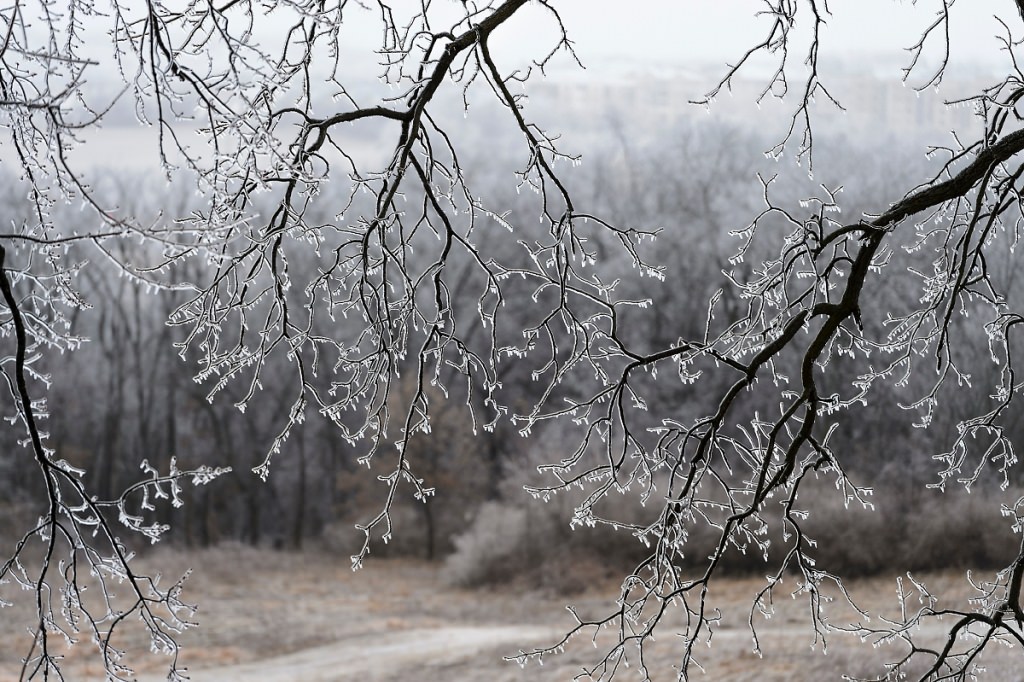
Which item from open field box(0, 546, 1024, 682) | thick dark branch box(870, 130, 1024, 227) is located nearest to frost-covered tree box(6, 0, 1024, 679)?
thick dark branch box(870, 130, 1024, 227)

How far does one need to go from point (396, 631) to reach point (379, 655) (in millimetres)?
823

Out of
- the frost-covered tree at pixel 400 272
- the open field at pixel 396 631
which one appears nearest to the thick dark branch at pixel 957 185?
the frost-covered tree at pixel 400 272

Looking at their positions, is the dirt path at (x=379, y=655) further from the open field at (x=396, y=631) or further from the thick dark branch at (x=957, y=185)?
A: the thick dark branch at (x=957, y=185)

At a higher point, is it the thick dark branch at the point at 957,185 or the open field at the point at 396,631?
the thick dark branch at the point at 957,185

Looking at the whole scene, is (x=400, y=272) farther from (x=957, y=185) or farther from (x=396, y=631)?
(x=396, y=631)

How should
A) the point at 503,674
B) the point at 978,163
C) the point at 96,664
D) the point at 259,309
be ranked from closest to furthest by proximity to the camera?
the point at 978,163 < the point at 503,674 < the point at 96,664 < the point at 259,309

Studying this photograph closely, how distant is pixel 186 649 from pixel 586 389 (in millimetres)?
5285

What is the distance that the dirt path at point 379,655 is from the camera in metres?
8.91

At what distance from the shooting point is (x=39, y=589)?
2.29 metres

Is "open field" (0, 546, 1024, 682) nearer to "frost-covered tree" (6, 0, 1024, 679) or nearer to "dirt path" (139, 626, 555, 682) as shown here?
"dirt path" (139, 626, 555, 682)

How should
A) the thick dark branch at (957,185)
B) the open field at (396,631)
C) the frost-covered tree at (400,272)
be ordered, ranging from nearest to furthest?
the frost-covered tree at (400,272)
the thick dark branch at (957,185)
the open field at (396,631)

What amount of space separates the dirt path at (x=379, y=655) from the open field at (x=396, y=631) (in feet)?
0.04

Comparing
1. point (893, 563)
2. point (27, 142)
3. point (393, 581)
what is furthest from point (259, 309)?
point (27, 142)

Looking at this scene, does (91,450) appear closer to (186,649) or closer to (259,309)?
(259,309)
